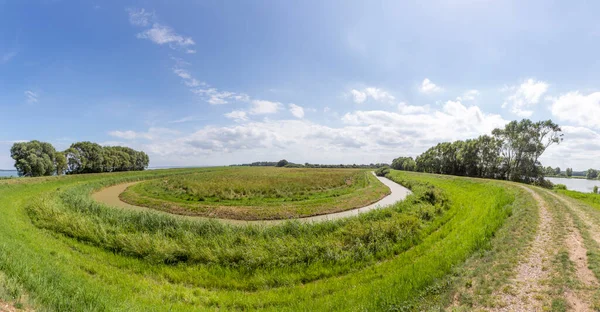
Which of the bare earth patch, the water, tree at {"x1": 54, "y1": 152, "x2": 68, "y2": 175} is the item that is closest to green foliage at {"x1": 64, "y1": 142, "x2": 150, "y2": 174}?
tree at {"x1": 54, "y1": 152, "x2": 68, "y2": 175}

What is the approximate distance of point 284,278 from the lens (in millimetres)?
8891

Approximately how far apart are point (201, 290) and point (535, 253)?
11.9 m

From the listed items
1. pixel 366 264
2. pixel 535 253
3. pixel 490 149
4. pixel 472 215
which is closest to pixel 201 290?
pixel 366 264

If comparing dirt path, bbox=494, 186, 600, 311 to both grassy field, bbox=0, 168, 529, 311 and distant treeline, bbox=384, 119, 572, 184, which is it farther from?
distant treeline, bbox=384, 119, 572, 184

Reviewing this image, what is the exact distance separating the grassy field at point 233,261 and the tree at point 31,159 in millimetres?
50605

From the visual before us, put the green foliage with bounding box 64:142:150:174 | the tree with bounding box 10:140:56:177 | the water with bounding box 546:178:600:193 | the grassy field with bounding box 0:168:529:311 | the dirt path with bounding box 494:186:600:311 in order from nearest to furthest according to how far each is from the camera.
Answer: the dirt path with bounding box 494:186:600:311
the grassy field with bounding box 0:168:529:311
the water with bounding box 546:178:600:193
the tree with bounding box 10:140:56:177
the green foliage with bounding box 64:142:150:174

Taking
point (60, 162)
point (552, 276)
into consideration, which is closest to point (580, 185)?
point (552, 276)

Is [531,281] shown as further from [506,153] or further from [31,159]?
[31,159]

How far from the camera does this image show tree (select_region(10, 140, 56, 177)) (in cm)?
4949

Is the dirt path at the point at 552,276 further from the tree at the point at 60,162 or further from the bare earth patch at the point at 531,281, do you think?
the tree at the point at 60,162

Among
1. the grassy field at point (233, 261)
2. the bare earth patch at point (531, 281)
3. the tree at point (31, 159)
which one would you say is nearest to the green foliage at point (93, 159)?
the tree at point (31, 159)

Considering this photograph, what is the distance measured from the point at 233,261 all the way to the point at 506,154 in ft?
226

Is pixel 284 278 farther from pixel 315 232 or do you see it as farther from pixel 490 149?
pixel 490 149

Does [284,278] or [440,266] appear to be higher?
[440,266]
